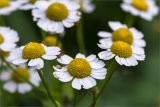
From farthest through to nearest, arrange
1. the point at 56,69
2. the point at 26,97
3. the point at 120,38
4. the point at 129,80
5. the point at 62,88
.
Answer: the point at 129,80 < the point at 26,97 < the point at 62,88 < the point at 120,38 < the point at 56,69

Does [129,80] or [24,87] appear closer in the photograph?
[24,87]

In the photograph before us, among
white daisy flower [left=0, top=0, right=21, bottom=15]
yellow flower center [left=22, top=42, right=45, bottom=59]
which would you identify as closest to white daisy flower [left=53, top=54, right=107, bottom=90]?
yellow flower center [left=22, top=42, right=45, bottom=59]

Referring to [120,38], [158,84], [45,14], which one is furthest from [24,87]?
[158,84]

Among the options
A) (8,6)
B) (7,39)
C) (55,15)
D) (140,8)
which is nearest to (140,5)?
(140,8)

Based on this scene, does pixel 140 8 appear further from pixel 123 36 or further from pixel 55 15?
pixel 55 15

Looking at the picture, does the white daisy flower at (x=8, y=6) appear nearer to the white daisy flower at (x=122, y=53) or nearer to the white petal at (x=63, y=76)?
the white daisy flower at (x=122, y=53)

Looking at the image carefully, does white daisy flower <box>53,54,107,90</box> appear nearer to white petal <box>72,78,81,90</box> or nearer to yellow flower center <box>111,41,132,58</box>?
white petal <box>72,78,81,90</box>

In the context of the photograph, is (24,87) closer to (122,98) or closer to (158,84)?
(122,98)

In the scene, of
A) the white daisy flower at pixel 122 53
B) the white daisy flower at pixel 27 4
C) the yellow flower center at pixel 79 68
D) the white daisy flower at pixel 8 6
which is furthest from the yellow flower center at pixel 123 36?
the white daisy flower at pixel 8 6
